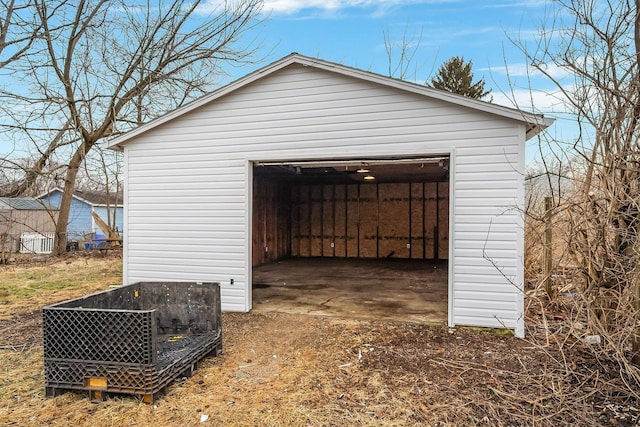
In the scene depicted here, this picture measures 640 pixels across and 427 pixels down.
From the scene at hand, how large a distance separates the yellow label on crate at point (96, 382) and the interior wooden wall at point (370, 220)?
11263 millimetres

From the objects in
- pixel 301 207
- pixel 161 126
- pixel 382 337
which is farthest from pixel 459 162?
pixel 301 207

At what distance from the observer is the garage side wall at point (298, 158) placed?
5109 millimetres

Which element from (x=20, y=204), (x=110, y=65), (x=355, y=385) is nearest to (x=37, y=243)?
(x=20, y=204)

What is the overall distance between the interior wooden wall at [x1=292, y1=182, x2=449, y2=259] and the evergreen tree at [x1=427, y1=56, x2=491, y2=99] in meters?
11.2

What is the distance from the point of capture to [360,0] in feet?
37.7

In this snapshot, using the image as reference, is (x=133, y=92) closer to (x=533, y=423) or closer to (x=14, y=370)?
(x=14, y=370)

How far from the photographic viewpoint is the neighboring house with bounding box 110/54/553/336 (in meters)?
5.09

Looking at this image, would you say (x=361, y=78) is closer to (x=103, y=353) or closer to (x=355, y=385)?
(x=355, y=385)

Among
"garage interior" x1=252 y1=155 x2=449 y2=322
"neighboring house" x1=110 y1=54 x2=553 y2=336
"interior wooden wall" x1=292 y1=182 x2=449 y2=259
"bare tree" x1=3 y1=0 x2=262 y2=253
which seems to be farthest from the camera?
"interior wooden wall" x1=292 y1=182 x2=449 y2=259

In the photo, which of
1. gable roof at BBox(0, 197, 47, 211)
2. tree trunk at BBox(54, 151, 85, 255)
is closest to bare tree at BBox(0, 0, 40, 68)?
tree trunk at BBox(54, 151, 85, 255)

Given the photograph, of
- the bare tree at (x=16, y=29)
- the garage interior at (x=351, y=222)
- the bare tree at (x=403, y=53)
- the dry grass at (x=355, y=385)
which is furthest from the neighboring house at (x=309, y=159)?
the bare tree at (x=403, y=53)

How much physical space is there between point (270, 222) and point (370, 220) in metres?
3.49

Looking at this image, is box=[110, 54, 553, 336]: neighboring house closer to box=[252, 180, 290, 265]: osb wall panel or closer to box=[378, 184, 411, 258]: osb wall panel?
box=[252, 180, 290, 265]: osb wall panel

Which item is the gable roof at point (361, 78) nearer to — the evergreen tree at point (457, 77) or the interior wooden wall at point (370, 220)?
the interior wooden wall at point (370, 220)
